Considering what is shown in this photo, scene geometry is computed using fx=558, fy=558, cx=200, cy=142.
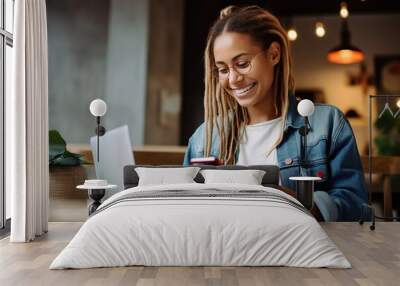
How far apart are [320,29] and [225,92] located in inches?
48.6

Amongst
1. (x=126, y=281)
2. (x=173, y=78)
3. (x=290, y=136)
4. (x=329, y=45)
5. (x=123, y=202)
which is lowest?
(x=126, y=281)

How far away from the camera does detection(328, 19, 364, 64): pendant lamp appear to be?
5820 mm

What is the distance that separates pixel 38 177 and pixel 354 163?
2948mm

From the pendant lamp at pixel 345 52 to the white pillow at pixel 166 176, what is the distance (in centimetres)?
219

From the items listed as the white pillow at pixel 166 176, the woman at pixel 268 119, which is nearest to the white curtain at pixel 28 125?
the white pillow at pixel 166 176

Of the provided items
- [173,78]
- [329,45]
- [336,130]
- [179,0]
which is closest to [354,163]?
[336,130]

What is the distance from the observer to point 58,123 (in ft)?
19.1

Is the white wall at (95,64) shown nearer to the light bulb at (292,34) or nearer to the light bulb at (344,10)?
the light bulb at (292,34)

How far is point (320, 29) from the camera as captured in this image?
5.79 meters

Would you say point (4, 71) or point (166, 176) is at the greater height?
point (4, 71)

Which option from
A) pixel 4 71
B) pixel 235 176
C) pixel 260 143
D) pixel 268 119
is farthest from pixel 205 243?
pixel 4 71

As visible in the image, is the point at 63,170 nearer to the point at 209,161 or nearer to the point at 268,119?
the point at 209,161

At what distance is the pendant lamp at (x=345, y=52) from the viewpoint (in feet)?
19.1

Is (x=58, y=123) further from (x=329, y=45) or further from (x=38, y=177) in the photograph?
(x=329, y=45)
